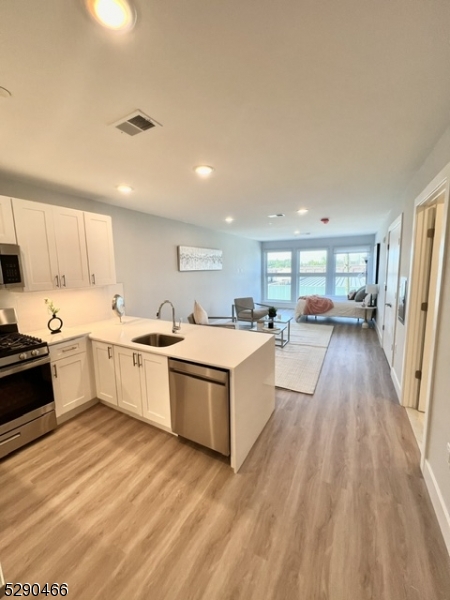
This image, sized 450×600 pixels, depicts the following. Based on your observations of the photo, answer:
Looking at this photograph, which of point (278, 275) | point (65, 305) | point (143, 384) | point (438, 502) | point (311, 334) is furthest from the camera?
point (278, 275)

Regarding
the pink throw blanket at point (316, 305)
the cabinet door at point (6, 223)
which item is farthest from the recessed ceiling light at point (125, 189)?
the pink throw blanket at point (316, 305)

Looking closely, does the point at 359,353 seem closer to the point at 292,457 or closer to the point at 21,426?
the point at 292,457

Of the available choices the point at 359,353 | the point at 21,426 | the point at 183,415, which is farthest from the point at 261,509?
the point at 359,353

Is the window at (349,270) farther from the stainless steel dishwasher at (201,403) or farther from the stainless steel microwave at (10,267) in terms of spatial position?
the stainless steel microwave at (10,267)

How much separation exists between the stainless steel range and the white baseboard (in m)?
3.01

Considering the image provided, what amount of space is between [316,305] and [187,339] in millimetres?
4995

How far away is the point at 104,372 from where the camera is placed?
2621 mm

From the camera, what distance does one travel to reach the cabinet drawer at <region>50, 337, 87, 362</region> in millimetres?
2338

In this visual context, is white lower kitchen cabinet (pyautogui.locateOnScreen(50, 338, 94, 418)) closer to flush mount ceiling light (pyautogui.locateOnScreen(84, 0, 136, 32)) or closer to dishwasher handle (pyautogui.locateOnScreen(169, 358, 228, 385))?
dishwasher handle (pyautogui.locateOnScreen(169, 358, 228, 385))

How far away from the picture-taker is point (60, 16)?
883 mm

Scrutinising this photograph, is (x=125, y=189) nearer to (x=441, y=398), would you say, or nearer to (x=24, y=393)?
(x=24, y=393)

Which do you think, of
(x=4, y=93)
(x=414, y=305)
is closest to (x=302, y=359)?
(x=414, y=305)

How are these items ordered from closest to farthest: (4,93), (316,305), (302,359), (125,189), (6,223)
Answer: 1. (4,93)
2. (6,223)
3. (125,189)
4. (302,359)
5. (316,305)

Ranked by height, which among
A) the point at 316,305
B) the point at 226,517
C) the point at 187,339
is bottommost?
the point at 226,517
